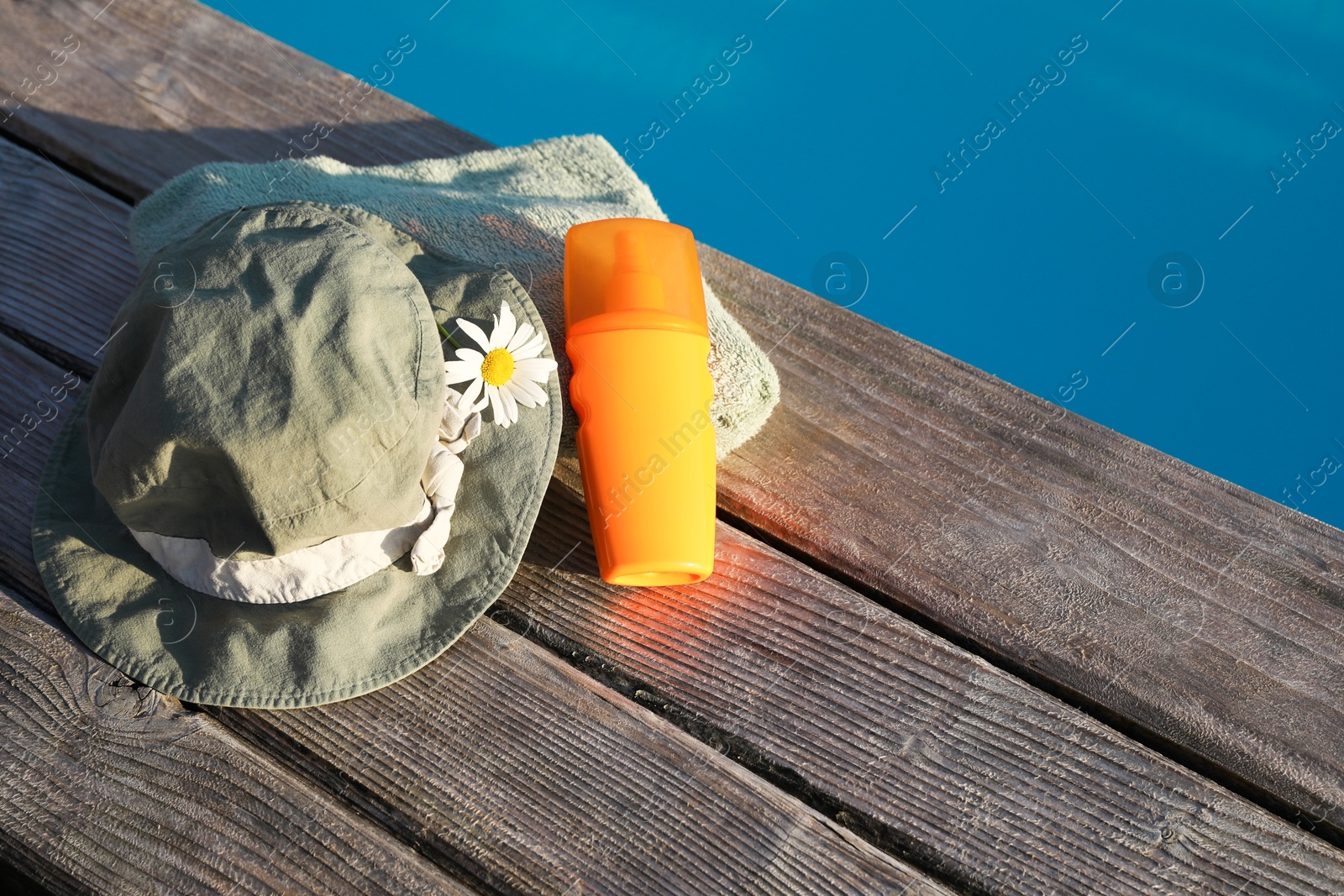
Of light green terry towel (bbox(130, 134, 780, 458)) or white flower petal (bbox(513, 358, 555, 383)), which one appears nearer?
white flower petal (bbox(513, 358, 555, 383))

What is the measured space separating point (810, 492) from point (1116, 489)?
0.32m

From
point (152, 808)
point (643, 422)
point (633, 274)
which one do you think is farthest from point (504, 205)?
point (152, 808)

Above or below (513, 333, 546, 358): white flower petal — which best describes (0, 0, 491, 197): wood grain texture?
below

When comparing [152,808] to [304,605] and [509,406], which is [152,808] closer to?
[304,605]

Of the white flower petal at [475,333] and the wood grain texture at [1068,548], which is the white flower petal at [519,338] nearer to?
the white flower petal at [475,333]

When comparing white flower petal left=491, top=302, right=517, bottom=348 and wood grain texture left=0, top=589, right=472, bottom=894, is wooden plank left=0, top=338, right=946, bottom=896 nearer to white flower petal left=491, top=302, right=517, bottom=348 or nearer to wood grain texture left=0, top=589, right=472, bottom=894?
wood grain texture left=0, top=589, right=472, bottom=894

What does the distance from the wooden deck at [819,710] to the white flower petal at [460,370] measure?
0.17 meters

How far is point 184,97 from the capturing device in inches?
48.4

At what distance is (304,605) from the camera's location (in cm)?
76

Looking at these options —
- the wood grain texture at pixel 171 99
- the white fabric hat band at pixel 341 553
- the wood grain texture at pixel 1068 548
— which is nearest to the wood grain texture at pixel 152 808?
the white fabric hat band at pixel 341 553

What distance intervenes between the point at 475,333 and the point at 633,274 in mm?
172

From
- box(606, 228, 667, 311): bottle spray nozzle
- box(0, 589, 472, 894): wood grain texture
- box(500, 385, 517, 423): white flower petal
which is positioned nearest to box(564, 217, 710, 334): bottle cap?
box(606, 228, 667, 311): bottle spray nozzle

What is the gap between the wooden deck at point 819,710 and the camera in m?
0.73

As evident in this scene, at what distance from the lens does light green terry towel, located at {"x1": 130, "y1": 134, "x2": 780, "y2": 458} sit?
3.14 feet
